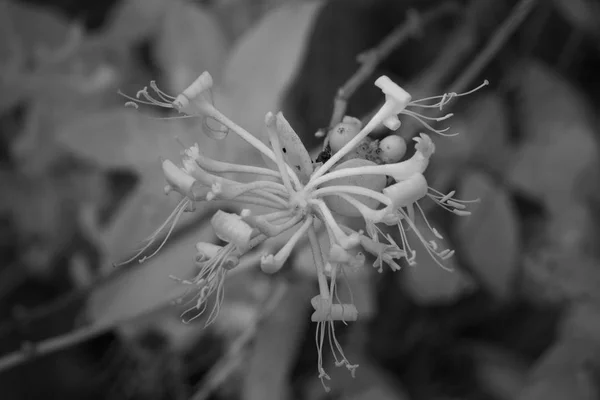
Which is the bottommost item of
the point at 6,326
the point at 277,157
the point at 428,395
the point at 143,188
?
the point at 428,395

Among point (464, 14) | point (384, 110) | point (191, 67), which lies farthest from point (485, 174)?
point (384, 110)

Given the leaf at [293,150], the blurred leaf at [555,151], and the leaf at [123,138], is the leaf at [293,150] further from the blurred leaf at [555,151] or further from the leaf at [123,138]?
the blurred leaf at [555,151]

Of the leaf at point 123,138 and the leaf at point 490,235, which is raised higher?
the leaf at point 123,138

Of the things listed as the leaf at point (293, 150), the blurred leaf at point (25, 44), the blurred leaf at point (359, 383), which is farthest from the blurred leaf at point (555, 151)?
the blurred leaf at point (25, 44)

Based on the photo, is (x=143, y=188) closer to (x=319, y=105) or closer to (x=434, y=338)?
(x=319, y=105)

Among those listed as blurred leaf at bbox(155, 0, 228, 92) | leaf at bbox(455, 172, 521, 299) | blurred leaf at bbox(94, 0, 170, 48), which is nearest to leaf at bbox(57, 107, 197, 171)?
blurred leaf at bbox(155, 0, 228, 92)

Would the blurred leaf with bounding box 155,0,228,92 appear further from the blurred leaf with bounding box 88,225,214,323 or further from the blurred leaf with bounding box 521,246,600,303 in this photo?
the blurred leaf with bounding box 521,246,600,303

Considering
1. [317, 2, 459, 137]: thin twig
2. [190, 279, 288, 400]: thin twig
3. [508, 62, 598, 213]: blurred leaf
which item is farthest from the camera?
[508, 62, 598, 213]: blurred leaf
